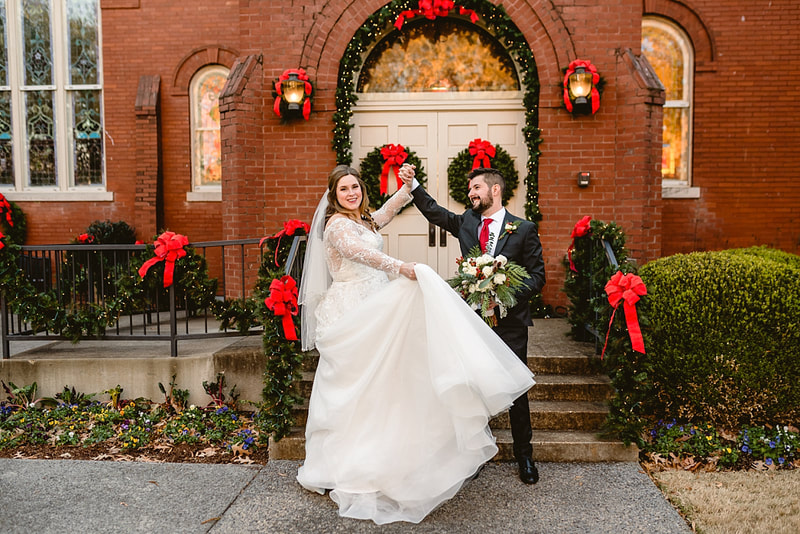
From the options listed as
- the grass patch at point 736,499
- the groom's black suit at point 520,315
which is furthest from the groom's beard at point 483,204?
the grass patch at point 736,499

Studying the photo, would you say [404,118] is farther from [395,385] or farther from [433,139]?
[395,385]

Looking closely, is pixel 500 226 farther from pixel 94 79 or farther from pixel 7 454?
pixel 94 79

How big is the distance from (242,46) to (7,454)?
559cm

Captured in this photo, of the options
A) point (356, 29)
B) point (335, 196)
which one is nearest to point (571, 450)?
point (335, 196)

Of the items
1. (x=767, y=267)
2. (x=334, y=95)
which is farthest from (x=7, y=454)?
(x=767, y=267)

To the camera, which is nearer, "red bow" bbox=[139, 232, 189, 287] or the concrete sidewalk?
the concrete sidewalk

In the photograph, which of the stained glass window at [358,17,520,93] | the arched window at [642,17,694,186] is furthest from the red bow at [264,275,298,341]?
the arched window at [642,17,694,186]

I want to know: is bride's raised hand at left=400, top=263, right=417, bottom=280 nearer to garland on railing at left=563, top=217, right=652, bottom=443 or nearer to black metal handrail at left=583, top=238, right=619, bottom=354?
garland on railing at left=563, top=217, right=652, bottom=443

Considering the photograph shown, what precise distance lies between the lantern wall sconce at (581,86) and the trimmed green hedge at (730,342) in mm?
3138

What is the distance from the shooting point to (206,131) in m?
10.6

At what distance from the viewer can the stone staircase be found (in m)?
4.61

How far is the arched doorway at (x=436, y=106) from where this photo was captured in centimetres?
803

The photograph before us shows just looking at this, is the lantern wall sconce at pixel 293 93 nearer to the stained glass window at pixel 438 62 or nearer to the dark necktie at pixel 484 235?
the stained glass window at pixel 438 62

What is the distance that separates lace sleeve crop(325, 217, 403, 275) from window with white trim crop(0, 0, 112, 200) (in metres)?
8.10
